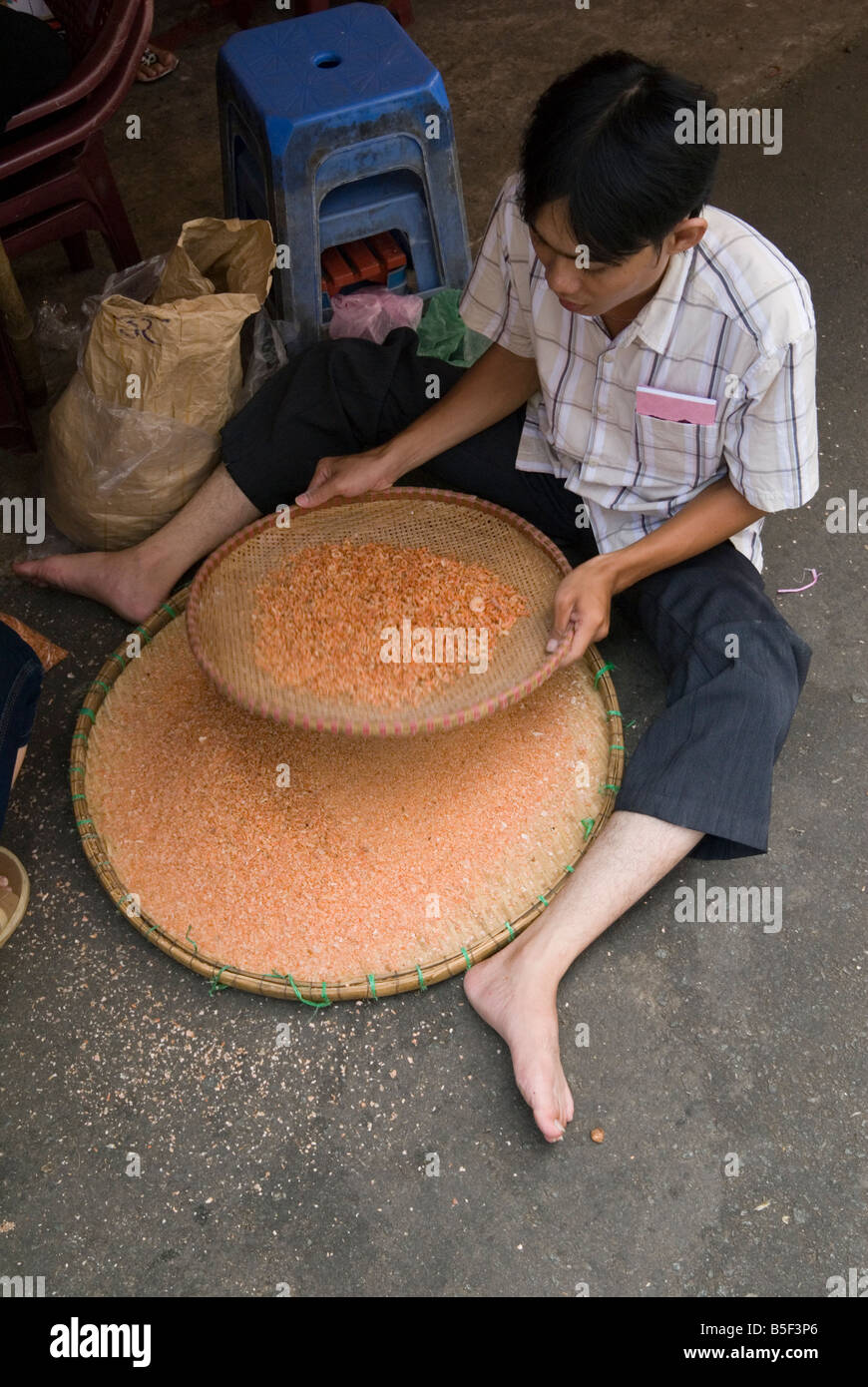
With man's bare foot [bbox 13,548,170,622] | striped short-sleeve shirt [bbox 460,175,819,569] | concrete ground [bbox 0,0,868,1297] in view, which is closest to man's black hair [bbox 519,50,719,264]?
striped short-sleeve shirt [bbox 460,175,819,569]

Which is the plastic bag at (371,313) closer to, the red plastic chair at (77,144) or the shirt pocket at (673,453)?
the red plastic chair at (77,144)

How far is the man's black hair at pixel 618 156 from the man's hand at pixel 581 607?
1.75ft

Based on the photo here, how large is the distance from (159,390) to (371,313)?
0.56 meters

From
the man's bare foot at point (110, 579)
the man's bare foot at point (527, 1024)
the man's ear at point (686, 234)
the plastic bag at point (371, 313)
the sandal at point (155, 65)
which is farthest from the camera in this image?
the sandal at point (155, 65)

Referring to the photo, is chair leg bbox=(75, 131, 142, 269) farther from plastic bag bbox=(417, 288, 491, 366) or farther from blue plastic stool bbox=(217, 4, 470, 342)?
plastic bag bbox=(417, 288, 491, 366)

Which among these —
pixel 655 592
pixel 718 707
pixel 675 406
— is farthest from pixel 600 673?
pixel 675 406

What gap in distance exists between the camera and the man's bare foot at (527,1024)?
5.65 feet

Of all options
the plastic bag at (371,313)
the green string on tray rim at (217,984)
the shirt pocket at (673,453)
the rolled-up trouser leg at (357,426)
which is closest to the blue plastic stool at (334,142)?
the plastic bag at (371,313)

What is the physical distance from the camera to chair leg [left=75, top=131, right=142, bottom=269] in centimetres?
243

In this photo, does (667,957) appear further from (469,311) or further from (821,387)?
(821,387)

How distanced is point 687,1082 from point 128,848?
0.94m

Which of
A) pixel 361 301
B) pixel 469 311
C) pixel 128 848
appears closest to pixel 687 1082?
pixel 128 848

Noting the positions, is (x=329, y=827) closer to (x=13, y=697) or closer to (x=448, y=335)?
(x=13, y=697)

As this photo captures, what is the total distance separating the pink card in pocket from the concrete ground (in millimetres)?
541
